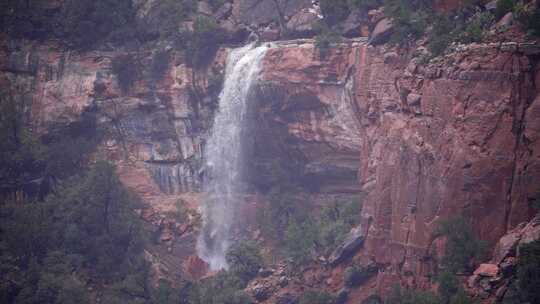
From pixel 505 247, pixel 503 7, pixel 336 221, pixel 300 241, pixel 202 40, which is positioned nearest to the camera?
pixel 505 247

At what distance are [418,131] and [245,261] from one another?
13926mm

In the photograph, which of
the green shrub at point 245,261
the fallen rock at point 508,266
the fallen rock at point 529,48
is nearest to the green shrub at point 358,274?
the green shrub at point 245,261

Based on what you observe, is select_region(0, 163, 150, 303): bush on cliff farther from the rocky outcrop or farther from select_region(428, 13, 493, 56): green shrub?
select_region(428, 13, 493, 56): green shrub

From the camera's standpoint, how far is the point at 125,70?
50.2m

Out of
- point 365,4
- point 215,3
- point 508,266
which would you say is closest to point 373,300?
point 508,266

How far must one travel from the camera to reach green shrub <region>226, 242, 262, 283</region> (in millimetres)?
41500

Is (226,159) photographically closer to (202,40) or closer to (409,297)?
(202,40)

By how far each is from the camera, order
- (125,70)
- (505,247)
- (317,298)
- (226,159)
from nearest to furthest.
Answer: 1. (505,247)
2. (317,298)
3. (226,159)
4. (125,70)

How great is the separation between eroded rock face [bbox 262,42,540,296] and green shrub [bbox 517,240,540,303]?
132 inches

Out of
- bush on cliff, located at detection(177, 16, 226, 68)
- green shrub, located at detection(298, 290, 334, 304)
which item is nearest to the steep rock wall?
bush on cliff, located at detection(177, 16, 226, 68)

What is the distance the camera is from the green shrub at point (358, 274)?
36125 millimetres

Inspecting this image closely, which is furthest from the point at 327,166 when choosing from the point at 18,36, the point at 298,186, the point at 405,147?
the point at 18,36

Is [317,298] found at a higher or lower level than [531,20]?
lower

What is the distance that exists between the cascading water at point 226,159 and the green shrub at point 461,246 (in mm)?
19333
